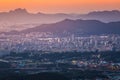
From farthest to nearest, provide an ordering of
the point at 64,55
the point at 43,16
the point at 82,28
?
the point at 43,16, the point at 82,28, the point at 64,55

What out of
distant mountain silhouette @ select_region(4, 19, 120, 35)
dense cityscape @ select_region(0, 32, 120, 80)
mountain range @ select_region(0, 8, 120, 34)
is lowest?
dense cityscape @ select_region(0, 32, 120, 80)

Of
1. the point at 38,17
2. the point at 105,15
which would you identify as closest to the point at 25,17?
the point at 38,17

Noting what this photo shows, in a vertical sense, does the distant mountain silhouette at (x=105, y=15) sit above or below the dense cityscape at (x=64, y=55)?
above

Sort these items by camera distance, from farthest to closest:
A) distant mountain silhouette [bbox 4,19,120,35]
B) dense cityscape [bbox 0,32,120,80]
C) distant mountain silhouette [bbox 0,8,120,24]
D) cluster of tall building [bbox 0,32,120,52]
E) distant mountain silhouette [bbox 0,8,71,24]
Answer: distant mountain silhouette [bbox 0,8,71,24], distant mountain silhouette [bbox 0,8,120,24], distant mountain silhouette [bbox 4,19,120,35], cluster of tall building [bbox 0,32,120,52], dense cityscape [bbox 0,32,120,80]

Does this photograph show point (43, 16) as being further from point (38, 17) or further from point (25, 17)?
point (25, 17)

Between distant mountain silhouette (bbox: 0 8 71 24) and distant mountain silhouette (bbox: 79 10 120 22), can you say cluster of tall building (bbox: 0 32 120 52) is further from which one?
distant mountain silhouette (bbox: 0 8 71 24)

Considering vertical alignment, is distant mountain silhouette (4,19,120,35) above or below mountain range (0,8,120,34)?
below

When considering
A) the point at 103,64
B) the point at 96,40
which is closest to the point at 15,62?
the point at 103,64

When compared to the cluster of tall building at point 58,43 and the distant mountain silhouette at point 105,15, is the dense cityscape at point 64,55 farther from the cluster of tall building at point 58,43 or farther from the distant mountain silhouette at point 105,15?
the distant mountain silhouette at point 105,15

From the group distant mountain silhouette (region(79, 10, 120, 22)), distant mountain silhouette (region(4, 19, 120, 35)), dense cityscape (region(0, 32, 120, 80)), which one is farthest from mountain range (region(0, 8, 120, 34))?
dense cityscape (region(0, 32, 120, 80))

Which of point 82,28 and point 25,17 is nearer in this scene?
point 82,28

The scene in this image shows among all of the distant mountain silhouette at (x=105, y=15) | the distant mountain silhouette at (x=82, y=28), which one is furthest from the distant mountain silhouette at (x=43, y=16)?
the distant mountain silhouette at (x=82, y=28)
